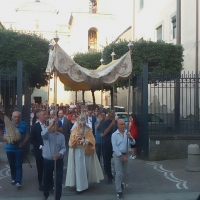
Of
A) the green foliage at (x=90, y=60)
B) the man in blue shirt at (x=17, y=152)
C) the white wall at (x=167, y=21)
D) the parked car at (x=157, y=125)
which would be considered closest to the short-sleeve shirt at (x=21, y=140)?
the man in blue shirt at (x=17, y=152)

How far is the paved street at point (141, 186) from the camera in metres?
7.70

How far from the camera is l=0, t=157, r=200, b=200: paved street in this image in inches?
303

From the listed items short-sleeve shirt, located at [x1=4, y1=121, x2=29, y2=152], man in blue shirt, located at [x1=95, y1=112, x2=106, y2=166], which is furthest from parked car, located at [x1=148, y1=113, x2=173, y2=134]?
short-sleeve shirt, located at [x1=4, y1=121, x2=29, y2=152]

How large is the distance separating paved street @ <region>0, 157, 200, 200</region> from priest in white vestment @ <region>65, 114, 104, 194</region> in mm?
271

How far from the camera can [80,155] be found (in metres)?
7.89

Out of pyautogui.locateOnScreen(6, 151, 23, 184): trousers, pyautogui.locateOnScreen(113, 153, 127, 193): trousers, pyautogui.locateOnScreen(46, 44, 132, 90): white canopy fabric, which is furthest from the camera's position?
pyautogui.locateOnScreen(46, 44, 132, 90): white canopy fabric

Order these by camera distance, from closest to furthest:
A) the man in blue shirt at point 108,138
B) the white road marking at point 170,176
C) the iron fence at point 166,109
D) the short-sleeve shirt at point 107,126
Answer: the white road marking at point 170,176 < the man in blue shirt at point 108,138 < the short-sleeve shirt at point 107,126 < the iron fence at point 166,109

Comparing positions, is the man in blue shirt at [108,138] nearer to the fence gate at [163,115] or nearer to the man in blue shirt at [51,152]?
the man in blue shirt at [51,152]

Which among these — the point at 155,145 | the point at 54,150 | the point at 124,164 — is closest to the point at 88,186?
the point at 124,164

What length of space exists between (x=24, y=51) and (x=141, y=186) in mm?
12452

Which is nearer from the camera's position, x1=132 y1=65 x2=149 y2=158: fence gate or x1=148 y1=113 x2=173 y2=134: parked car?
x1=132 y1=65 x2=149 y2=158: fence gate

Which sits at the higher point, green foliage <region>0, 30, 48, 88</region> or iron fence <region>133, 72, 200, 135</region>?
green foliage <region>0, 30, 48, 88</region>

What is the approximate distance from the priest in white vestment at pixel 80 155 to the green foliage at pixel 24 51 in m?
10.5

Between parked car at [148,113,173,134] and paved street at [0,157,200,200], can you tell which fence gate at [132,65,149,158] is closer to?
parked car at [148,113,173,134]
